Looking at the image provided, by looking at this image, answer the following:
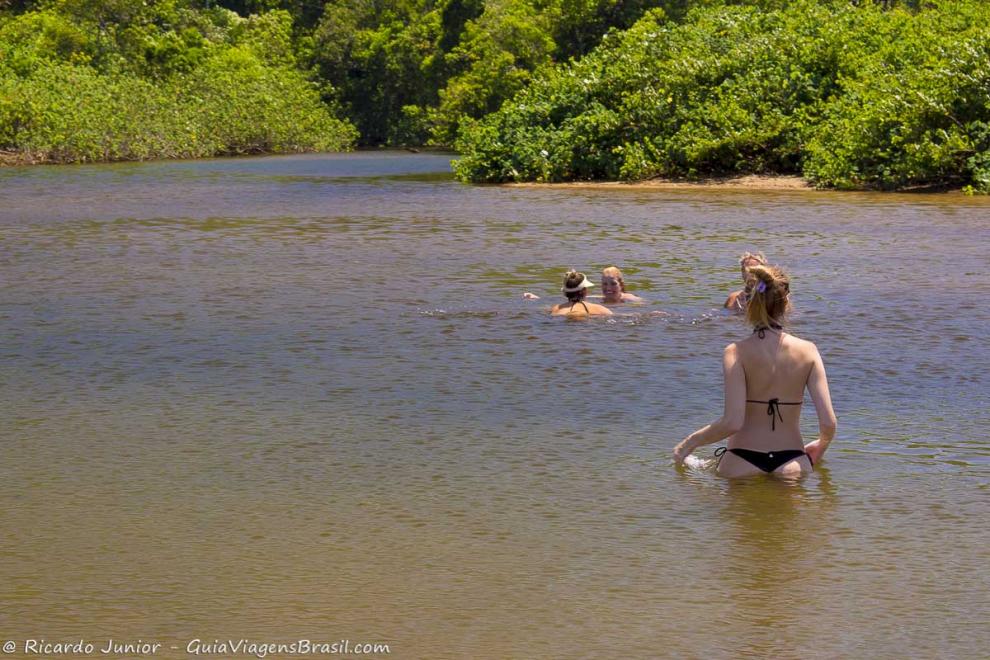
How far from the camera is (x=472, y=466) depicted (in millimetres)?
7738

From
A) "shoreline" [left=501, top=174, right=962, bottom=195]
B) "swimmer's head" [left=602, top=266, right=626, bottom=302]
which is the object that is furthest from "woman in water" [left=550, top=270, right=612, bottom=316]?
"shoreline" [left=501, top=174, right=962, bottom=195]

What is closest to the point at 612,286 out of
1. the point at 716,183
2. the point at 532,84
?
the point at 716,183

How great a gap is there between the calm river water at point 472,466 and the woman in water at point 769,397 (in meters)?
0.17

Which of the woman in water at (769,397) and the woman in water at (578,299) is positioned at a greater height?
the woman in water at (769,397)

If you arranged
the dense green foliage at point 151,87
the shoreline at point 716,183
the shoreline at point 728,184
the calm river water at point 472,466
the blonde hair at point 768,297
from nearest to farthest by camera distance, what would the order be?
the calm river water at point 472,466, the blonde hair at point 768,297, the shoreline at point 728,184, the shoreline at point 716,183, the dense green foliage at point 151,87

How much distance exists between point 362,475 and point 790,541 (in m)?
2.27

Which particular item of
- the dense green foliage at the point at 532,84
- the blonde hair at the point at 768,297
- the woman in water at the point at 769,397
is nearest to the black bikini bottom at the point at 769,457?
the woman in water at the point at 769,397

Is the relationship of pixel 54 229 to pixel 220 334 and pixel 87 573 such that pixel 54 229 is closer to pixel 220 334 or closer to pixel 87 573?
pixel 220 334

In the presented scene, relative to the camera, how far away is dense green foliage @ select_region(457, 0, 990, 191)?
27703 mm

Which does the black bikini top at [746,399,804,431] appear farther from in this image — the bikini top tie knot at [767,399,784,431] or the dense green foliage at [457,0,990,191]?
the dense green foliage at [457,0,990,191]

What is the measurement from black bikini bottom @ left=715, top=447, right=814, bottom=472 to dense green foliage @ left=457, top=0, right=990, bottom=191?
20.5m

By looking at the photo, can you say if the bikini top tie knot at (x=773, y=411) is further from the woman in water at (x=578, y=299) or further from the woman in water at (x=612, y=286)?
the woman in water at (x=612, y=286)

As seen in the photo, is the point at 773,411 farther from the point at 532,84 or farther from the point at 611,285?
the point at 532,84

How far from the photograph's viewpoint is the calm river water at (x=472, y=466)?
5488mm
